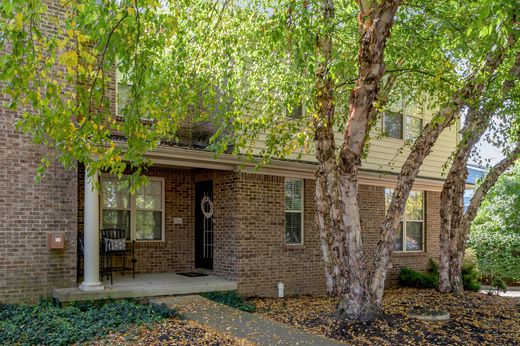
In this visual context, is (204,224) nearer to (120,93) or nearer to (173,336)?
(120,93)

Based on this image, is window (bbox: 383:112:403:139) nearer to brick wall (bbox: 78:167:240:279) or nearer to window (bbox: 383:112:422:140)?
window (bbox: 383:112:422:140)

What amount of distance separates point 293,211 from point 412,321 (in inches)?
177

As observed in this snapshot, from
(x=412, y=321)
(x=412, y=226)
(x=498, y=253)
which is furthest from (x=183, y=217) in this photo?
(x=498, y=253)

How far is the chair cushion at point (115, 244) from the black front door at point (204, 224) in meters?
2.26

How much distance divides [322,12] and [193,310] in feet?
18.1

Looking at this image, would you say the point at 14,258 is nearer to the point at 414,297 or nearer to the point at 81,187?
the point at 81,187

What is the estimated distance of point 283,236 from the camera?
38.2 ft

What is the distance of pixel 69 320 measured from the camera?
7465mm

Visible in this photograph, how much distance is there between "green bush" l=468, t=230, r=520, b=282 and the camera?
51.8 ft

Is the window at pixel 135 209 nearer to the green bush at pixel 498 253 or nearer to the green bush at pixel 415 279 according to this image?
the green bush at pixel 415 279

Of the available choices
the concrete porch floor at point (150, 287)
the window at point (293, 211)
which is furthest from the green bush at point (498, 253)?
the concrete porch floor at point (150, 287)

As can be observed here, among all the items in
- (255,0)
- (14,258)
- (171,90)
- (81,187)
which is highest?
(255,0)

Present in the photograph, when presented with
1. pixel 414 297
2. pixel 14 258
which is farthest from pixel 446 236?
pixel 14 258

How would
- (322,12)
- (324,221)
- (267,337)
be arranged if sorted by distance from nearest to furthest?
(267,337)
(322,12)
(324,221)
